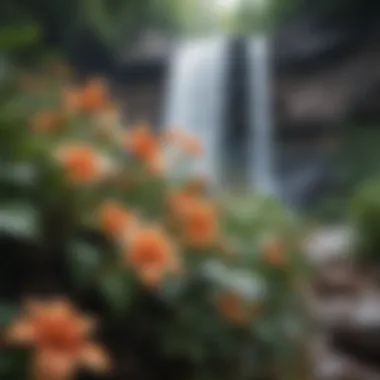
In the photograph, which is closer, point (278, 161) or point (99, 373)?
point (99, 373)

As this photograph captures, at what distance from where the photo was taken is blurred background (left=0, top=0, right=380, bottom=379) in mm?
2234

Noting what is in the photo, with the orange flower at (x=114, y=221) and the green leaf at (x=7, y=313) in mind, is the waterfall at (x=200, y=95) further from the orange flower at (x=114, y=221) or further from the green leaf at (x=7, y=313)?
the green leaf at (x=7, y=313)

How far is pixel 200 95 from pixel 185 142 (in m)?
2.47

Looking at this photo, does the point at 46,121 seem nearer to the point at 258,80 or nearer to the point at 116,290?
the point at 116,290

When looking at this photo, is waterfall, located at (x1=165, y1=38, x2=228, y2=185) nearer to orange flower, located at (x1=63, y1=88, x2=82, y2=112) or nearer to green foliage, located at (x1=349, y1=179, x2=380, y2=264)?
green foliage, located at (x1=349, y1=179, x2=380, y2=264)

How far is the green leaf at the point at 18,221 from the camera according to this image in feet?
2.85

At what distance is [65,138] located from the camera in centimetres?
109

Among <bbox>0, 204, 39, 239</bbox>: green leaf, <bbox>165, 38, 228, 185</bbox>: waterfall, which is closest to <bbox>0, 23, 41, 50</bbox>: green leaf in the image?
<bbox>0, 204, 39, 239</bbox>: green leaf

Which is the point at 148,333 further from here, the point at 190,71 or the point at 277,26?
the point at 190,71

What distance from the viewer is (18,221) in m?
0.88

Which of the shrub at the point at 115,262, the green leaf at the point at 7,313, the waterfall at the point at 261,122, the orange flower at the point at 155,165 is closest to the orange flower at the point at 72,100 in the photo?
the shrub at the point at 115,262

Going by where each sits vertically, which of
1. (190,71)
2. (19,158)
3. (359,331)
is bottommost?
(19,158)

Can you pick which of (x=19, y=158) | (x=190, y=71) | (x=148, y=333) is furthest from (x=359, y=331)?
(x=190, y=71)

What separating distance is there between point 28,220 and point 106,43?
1630 mm
